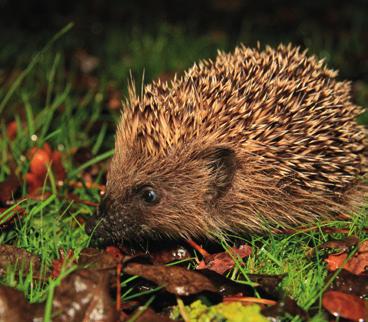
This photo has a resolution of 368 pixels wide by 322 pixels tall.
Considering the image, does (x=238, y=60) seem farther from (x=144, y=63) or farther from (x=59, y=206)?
(x=144, y=63)

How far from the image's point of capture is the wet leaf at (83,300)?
2832 mm

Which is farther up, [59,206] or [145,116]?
[145,116]

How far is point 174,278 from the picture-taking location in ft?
10.1

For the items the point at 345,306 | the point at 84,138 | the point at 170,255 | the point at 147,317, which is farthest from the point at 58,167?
the point at 345,306

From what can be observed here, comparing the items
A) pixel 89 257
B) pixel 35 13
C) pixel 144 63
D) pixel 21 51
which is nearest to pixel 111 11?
pixel 35 13

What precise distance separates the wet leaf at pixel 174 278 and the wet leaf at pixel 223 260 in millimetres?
315

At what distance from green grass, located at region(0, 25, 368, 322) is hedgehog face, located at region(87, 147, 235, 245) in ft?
0.77

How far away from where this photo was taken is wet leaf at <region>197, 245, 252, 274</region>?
134 inches

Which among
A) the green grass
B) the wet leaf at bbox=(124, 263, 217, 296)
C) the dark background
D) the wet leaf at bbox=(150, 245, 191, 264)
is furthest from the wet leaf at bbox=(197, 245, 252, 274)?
the dark background

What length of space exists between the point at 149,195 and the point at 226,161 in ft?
1.56

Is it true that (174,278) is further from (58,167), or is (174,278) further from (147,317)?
(58,167)

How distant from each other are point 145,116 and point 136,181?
0.38 meters

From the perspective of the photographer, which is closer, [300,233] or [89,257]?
[89,257]

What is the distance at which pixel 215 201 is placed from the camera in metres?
3.81
